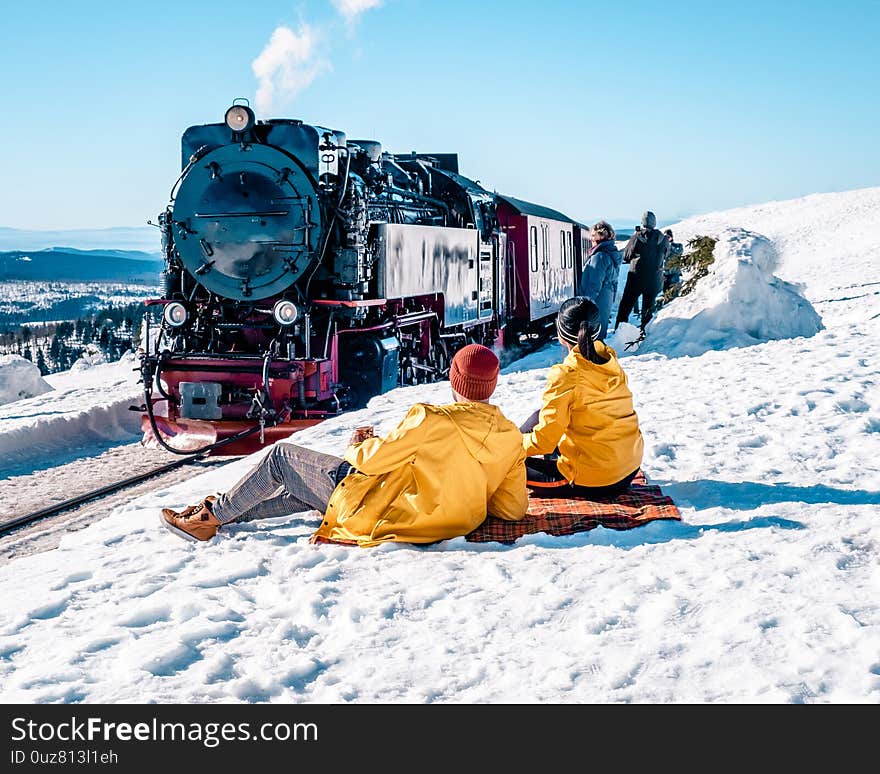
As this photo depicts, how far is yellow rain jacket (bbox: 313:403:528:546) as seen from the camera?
4465mm

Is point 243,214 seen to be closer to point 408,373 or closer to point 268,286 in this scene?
point 268,286

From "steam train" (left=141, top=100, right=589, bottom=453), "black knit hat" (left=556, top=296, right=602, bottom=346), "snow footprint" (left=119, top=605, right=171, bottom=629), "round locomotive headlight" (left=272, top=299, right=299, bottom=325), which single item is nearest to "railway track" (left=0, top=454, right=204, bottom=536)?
"steam train" (left=141, top=100, right=589, bottom=453)

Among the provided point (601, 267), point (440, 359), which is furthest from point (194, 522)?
point (440, 359)

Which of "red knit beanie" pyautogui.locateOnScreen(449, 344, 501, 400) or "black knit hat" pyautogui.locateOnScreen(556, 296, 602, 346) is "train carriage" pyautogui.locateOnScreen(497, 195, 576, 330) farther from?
"red knit beanie" pyautogui.locateOnScreen(449, 344, 501, 400)

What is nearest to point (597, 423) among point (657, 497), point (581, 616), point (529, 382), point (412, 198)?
point (657, 497)

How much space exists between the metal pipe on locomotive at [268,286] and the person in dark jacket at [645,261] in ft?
12.3

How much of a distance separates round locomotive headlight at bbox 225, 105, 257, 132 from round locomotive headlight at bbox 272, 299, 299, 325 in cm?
190

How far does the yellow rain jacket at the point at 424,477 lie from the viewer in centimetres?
446

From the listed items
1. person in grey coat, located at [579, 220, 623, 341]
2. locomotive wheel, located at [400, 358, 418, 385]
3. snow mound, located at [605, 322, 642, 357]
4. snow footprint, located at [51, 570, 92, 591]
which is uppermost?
person in grey coat, located at [579, 220, 623, 341]

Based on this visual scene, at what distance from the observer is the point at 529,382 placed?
10.1 meters

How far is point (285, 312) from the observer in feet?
29.9

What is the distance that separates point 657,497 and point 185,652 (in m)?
3.03

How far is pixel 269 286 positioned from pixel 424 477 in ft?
17.7

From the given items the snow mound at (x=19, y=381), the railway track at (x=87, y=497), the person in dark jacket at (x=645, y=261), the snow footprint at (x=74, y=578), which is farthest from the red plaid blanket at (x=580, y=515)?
the snow mound at (x=19, y=381)
